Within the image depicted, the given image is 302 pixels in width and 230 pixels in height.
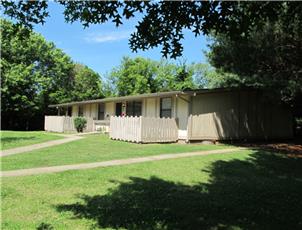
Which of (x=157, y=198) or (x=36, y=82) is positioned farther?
(x=36, y=82)

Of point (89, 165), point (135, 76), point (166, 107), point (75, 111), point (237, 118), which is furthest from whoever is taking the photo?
point (135, 76)

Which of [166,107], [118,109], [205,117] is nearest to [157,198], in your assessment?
[205,117]

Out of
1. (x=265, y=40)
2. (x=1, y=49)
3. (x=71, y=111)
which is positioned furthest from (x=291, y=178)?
(x=1, y=49)

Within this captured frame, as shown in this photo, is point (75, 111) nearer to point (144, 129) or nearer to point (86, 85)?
point (86, 85)

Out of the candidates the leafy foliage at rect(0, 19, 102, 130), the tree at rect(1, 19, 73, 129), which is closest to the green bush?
the tree at rect(1, 19, 73, 129)

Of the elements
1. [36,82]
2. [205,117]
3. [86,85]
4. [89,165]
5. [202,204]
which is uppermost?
[86,85]

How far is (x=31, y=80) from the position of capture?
37.8 m

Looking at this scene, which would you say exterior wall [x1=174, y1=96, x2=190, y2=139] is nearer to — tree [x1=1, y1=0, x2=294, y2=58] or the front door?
the front door

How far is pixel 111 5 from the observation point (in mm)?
4262

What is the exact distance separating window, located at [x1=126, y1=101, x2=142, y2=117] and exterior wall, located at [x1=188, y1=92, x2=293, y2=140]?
18.1 feet

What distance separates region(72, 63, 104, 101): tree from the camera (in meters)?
43.7

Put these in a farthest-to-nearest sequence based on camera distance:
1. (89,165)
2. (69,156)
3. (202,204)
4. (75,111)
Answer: (75,111)
(69,156)
(89,165)
(202,204)

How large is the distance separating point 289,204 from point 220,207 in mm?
1473

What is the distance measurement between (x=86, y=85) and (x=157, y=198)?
132ft
